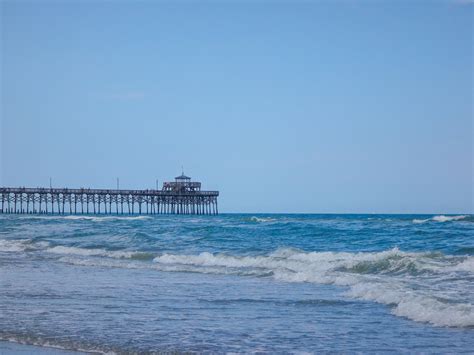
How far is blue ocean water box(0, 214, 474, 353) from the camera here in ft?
27.1

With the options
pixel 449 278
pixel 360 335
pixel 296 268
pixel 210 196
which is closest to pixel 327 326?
pixel 360 335

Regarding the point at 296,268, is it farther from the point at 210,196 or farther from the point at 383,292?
the point at 210,196

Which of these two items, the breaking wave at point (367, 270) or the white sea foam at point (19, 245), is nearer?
the breaking wave at point (367, 270)

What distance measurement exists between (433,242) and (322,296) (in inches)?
441

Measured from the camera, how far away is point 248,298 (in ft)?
39.2

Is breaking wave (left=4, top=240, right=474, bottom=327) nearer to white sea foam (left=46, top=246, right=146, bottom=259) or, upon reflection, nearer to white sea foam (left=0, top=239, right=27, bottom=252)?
white sea foam (left=46, top=246, right=146, bottom=259)

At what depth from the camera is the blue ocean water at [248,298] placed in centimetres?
827

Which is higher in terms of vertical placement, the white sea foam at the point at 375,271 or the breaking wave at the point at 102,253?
the white sea foam at the point at 375,271

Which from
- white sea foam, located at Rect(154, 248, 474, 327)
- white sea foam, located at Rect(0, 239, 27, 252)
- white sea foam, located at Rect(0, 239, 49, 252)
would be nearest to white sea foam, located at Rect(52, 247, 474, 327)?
white sea foam, located at Rect(154, 248, 474, 327)

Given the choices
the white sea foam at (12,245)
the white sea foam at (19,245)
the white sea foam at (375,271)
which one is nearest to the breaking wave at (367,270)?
the white sea foam at (375,271)

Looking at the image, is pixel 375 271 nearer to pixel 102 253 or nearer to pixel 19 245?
pixel 102 253

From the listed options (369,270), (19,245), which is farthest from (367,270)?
(19,245)

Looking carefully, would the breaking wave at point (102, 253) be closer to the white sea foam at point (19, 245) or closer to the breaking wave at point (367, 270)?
the breaking wave at point (367, 270)

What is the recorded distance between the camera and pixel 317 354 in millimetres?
7480
